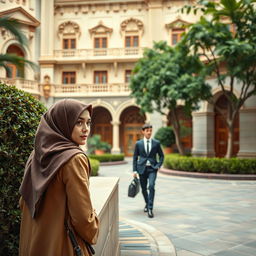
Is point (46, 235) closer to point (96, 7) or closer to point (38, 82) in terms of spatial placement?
point (38, 82)

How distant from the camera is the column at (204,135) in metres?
17.4

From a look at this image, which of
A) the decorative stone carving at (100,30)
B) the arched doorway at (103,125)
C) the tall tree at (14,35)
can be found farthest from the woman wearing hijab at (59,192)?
the arched doorway at (103,125)

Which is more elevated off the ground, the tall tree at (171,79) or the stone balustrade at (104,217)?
the tall tree at (171,79)

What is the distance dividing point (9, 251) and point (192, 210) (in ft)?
16.5

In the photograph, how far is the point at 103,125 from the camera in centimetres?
2848

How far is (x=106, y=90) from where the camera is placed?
26.0 metres

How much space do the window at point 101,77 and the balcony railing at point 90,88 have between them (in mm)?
1067

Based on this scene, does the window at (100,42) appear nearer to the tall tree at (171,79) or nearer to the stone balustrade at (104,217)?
the tall tree at (171,79)

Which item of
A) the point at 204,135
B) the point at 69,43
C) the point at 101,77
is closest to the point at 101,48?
the point at 101,77

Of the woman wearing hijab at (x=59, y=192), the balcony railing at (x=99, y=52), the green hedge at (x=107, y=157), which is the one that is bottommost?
the green hedge at (x=107, y=157)

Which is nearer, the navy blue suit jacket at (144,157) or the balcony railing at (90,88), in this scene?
the navy blue suit jacket at (144,157)

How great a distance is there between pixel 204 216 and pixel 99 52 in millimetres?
22063

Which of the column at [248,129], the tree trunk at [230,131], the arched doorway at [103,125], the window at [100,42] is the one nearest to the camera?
the tree trunk at [230,131]

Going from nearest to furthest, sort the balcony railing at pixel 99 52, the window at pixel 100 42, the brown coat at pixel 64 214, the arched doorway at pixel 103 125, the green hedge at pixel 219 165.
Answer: the brown coat at pixel 64 214 → the green hedge at pixel 219 165 → the balcony railing at pixel 99 52 → the window at pixel 100 42 → the arched doorway at pixel 103 125
